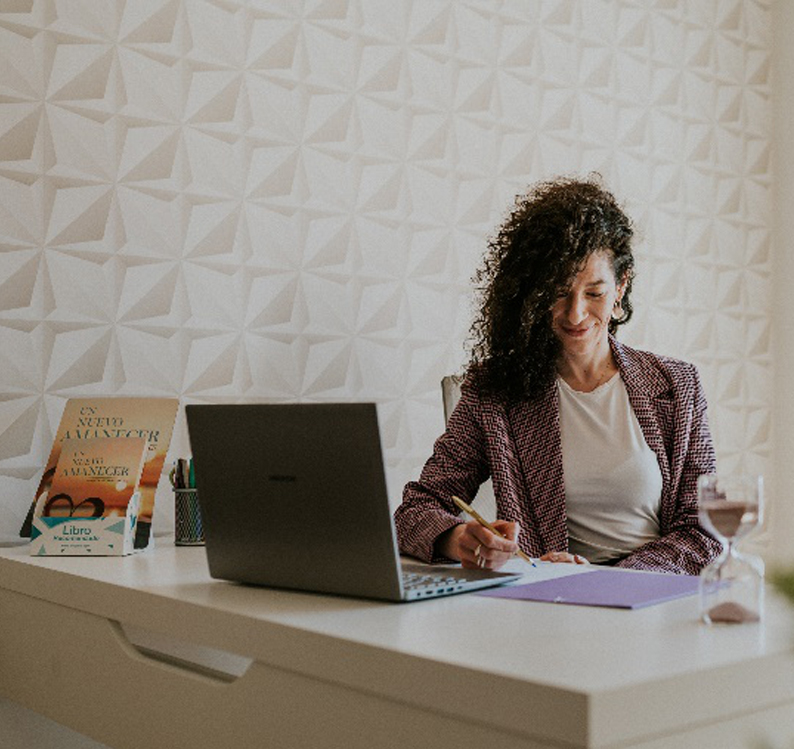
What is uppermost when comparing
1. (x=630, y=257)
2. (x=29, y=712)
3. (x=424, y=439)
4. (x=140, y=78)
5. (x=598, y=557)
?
(x=140, y=78)

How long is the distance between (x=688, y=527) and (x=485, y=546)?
59 centimetres

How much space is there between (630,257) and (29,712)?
153cm

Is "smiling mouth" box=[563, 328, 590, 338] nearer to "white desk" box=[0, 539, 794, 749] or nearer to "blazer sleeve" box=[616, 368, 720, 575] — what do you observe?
"blazer sleeve" box=[616, 368, 720, 575]

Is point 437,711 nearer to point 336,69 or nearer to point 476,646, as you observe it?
point 476,646

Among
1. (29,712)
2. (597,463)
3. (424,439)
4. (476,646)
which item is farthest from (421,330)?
(476,646)

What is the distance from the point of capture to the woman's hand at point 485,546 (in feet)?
5.48

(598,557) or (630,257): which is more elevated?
(630,257)

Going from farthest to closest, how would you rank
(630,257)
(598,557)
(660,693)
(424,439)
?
1. (424,439)
2. (630,257)
3. (598,557)
4. (660,693)

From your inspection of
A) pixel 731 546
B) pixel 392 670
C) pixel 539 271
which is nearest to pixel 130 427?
pixel 539 271

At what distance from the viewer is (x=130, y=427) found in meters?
2.06

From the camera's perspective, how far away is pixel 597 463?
2.19 m

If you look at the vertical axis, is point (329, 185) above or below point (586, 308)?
above

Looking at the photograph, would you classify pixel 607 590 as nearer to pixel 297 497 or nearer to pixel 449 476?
pixel 297 497

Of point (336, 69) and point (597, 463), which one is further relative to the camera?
point (336, 69)
